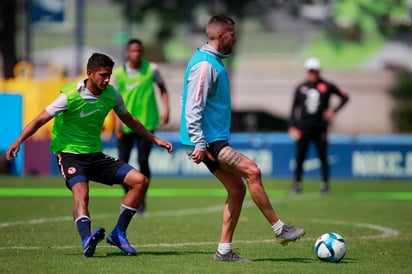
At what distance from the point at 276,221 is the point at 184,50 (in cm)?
3100

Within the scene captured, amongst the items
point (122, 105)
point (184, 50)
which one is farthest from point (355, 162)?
point (184, 50)

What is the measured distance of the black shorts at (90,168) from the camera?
10.4 metres

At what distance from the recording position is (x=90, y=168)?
34.3 ft

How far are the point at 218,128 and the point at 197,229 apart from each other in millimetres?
3349

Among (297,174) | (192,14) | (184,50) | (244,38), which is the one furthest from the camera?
(244,38)

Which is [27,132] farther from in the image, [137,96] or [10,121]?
[10,121]

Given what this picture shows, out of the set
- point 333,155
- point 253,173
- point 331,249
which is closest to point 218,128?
point 253,173

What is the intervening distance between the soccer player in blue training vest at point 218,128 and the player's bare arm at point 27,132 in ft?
4.26

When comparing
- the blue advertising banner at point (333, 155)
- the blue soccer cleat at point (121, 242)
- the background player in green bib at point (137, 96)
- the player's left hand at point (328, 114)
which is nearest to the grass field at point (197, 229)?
the blue soccer cleat at point (121, 242)

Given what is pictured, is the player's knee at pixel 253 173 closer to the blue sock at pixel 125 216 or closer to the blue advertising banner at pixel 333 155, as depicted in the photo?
the blue sock at pixel 125 216

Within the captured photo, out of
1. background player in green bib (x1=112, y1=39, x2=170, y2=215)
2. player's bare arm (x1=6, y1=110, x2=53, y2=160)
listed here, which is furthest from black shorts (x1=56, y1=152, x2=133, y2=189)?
background player in green bib (x1=112, y1=39, x2=170, y2=215)

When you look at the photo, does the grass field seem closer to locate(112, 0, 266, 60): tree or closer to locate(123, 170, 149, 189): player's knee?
locate(123, 170, 149, 189): player's knee

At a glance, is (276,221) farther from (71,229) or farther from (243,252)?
(71,229)

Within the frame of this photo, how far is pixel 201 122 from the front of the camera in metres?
9.62
